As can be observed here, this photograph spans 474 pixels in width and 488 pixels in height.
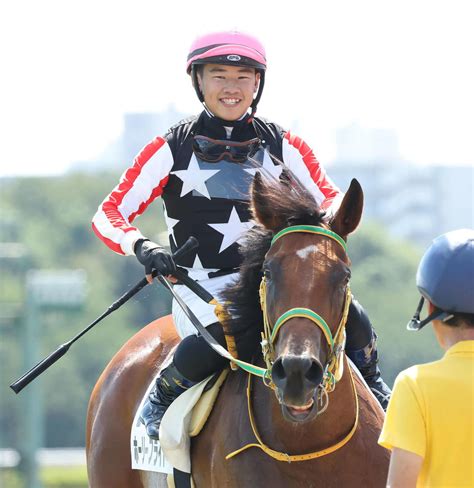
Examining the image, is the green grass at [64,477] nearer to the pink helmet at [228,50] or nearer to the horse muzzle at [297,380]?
the pink helmet at [228,50]

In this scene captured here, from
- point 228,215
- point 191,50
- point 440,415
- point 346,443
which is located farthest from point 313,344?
point 191,50

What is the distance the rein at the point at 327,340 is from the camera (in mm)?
5602

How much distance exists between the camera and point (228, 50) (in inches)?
275

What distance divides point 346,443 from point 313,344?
75 centimetres

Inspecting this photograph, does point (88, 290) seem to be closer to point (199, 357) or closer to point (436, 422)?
point (199, 357)

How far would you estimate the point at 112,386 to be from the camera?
786cm

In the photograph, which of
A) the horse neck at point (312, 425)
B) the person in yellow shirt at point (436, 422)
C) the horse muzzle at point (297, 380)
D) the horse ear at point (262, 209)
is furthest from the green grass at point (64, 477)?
the person in yellow shirt at point (436, 422)

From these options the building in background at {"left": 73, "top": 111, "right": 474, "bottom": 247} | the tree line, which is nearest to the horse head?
the tree line

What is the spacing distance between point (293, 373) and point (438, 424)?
1.14 metres

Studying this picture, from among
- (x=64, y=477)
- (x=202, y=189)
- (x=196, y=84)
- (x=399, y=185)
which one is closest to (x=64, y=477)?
(x=64, y=477)

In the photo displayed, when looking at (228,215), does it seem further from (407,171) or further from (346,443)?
(407,171)

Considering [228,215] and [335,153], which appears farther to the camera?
[335,153]

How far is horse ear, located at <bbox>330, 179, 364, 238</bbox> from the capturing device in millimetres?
5996

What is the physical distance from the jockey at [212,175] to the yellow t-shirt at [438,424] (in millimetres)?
2389
